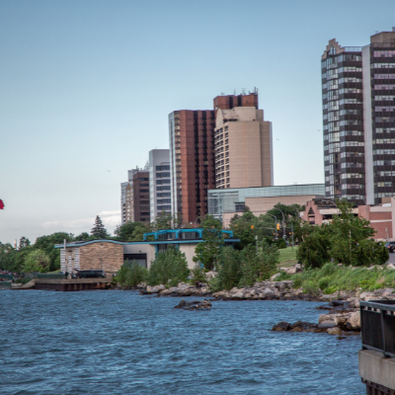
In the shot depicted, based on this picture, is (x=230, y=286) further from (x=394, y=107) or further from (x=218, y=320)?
(x=394, y=107)

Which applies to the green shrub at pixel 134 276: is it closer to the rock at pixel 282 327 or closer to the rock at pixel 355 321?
the rock at pixel 282 327

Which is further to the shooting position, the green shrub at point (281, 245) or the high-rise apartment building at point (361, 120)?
the high-rise apartment building at point (361, 120)

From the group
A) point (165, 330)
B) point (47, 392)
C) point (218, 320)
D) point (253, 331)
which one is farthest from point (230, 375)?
point (218, 320)

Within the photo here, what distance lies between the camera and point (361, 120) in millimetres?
181375

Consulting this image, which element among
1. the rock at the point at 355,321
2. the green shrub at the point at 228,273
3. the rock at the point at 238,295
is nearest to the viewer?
the rock at the point at 355,321

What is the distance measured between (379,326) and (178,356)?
70.6 feet

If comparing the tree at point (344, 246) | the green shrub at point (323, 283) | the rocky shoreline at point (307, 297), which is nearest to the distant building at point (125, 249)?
the rocky shoreline at point (307, 297)

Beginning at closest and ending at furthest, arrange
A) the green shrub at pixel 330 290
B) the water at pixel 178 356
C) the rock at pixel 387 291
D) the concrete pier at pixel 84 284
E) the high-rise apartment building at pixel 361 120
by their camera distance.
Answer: the water at pixel 178 356 < the rock at pixel 387 291 < the green shrub at pixel 330 290 < the concrete pier at pixel 84 284 < the high-rise apartment building at pixel 361 120

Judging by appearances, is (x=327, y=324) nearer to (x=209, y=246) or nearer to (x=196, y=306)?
(x=196, y=306)

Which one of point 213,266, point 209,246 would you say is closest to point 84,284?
point 213,266

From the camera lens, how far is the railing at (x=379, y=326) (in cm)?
1433

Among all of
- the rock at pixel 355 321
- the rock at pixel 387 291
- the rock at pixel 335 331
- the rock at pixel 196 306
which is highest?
the rock at pixel 387 291

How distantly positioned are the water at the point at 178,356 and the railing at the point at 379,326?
10.3 m

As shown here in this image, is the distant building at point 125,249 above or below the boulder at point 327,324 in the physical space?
above
